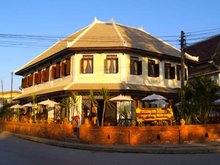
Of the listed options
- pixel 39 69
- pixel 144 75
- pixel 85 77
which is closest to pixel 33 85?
pixel 39 69

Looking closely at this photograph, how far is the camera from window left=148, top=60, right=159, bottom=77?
30.1 meters

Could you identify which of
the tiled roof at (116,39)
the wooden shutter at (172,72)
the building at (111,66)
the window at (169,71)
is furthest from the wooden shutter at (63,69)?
the wooden shutter at (172,72)

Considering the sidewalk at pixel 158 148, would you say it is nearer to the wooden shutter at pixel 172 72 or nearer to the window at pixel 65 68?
the window at pixel 65 68

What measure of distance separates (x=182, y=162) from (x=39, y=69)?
2460 centimetres

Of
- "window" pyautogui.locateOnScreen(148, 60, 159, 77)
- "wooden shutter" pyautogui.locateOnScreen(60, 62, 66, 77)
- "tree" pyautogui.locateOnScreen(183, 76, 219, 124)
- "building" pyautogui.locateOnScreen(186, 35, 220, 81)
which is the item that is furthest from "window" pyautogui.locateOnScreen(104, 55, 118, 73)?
"building" pyautogui.locateOnScreen(186, 35, 220, 81)

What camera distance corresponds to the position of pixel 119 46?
27141mm

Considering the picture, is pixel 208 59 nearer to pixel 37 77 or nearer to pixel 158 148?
pixel 37 77

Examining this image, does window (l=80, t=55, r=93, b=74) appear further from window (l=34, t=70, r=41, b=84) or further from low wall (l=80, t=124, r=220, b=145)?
Result: low wall (l=80, t=124, r=220, b=145)

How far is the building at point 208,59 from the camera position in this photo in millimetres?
37906

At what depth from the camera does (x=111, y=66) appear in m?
28.2

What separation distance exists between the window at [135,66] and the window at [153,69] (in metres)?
1.26

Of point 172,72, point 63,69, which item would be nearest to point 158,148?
point 63,69

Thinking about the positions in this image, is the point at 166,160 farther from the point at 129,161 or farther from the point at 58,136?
the point at 58,136

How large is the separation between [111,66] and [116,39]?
2319 mm
